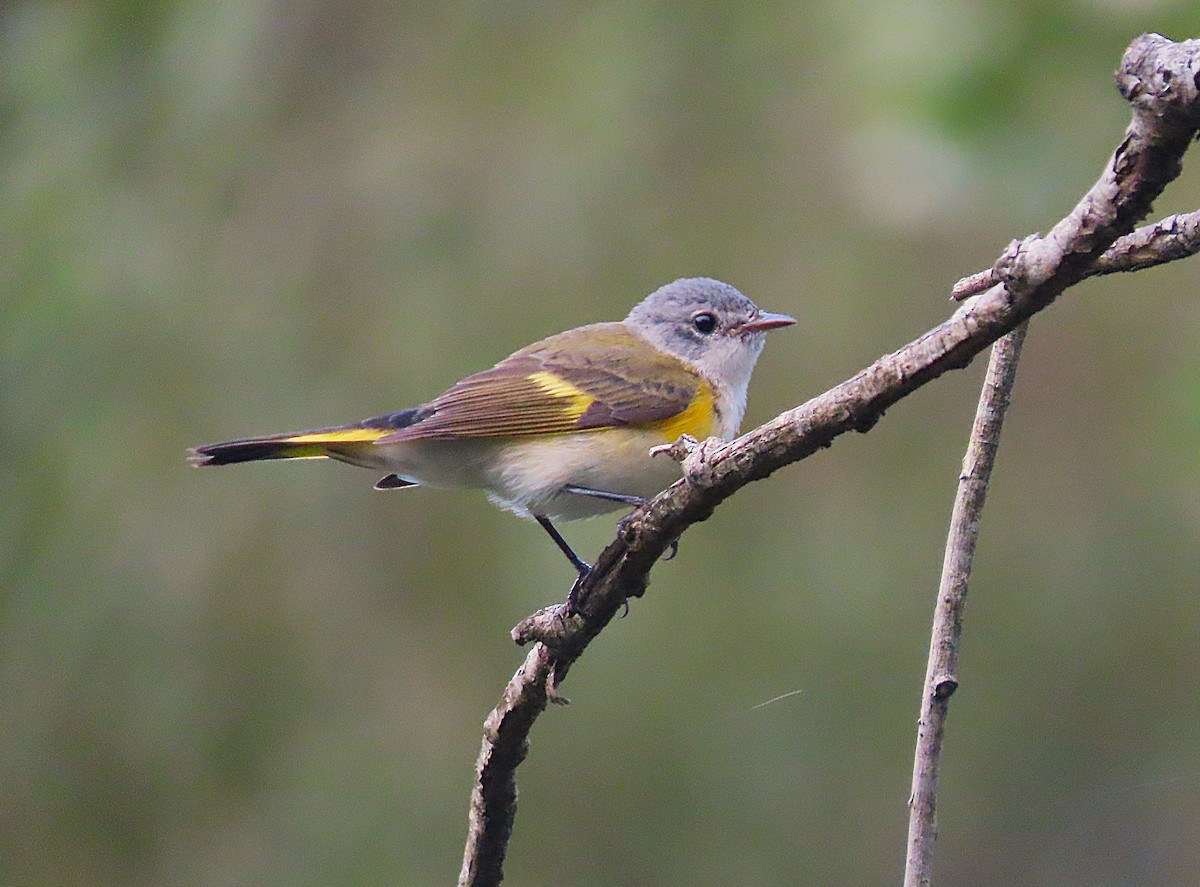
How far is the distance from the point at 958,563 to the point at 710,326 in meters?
2.09

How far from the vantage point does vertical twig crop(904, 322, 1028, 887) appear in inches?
73.2

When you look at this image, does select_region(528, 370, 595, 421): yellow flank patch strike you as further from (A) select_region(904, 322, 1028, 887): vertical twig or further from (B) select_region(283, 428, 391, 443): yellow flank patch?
(A) select_region(904, 322, 1028, 887): vertical twig

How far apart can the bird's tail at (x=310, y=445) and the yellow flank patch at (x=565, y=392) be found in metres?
0.34

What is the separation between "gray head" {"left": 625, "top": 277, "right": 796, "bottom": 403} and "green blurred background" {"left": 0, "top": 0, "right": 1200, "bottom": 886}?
49.9 inches

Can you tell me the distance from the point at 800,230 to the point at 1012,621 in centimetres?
197

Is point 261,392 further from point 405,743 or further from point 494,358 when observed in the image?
point 405,743

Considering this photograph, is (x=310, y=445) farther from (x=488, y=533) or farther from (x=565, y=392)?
(x=488, y=533)

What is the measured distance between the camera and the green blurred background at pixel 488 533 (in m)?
5.23

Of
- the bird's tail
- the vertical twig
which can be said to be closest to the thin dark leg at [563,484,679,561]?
the bird's tail

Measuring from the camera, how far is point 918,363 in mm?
1489

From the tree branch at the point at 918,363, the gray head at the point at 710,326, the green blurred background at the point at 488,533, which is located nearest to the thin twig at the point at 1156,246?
the tree branch at the point at 918,363

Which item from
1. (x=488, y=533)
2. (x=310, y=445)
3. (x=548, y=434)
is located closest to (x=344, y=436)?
(x=310, y=445)

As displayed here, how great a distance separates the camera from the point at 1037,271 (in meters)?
1.37

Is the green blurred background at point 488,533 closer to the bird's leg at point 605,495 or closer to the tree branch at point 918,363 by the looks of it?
the bird's leg at point 605,495
